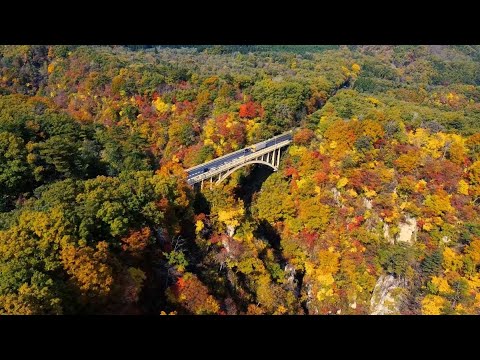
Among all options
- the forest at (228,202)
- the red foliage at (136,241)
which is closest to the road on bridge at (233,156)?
the forest at (228,202)

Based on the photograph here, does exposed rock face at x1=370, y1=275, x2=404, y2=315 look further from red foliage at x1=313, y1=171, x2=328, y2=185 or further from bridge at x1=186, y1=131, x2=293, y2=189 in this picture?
bridge at x1=186, y1=131, x2=293, y2=189

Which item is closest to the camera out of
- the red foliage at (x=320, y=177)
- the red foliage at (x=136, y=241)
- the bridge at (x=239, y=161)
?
the red foliage at (x=136, y=241)

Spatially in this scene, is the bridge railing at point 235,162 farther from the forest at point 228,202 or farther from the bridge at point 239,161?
the forest at point 228,202

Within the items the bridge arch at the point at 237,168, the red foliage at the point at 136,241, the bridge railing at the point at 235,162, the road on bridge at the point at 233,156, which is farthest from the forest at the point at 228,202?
the bridge railing at the point at 235,162

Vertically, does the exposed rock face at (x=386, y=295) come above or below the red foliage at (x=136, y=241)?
below

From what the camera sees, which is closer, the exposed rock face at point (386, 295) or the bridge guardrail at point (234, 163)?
the exposed rock face at point (386, 295)

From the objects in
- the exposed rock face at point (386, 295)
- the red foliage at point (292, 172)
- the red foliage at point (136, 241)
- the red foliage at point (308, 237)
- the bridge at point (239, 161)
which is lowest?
the exposed rock face at point (386, 295)

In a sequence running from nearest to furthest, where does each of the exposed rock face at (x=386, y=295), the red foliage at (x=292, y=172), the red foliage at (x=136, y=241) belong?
the red foliage at (x=136, y=241), the exposed rock face at (x=386, y=295), the red foliage at (x=292, y=172)

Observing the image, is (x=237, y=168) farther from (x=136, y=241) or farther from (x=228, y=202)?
(x=136, y=241)
